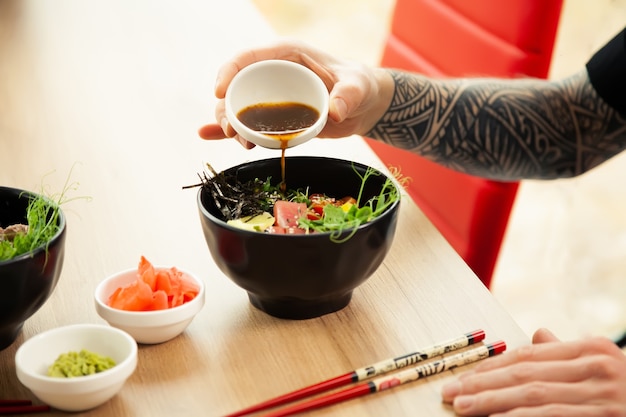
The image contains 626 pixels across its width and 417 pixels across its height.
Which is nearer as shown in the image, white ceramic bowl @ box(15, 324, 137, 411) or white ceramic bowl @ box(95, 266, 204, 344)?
white ceramic bowl @ box(15, 324, 137, 411)

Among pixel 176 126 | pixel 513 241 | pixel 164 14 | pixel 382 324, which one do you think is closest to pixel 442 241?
pixel 382 324

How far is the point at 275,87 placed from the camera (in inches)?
55.2

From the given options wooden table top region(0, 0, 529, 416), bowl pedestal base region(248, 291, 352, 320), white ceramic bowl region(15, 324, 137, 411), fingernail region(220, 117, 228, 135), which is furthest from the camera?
fingernail region(220, 117, 228, 135)

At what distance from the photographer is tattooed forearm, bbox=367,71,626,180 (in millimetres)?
1823

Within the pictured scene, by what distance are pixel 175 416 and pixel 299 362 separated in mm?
189

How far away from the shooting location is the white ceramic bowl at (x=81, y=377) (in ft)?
3.18

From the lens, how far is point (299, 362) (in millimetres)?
1114

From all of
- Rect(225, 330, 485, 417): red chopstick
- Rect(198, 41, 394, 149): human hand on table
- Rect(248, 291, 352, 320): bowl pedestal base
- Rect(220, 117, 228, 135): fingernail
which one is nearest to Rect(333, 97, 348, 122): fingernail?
Rect(198, 41, 394, 149): human hand on table

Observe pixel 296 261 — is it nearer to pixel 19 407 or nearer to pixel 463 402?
pixel 463 402

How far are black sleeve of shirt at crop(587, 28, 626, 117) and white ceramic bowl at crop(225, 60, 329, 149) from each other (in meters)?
0.72

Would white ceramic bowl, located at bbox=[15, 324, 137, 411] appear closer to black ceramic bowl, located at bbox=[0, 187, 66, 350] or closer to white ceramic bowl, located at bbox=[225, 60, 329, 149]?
black ceramic bowl, located at bbox=[0, 187, 66, 350]

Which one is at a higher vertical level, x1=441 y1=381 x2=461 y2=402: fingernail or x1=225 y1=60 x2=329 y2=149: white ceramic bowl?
x1=225 y1=60 x2=329 y2=149: white ceramic bowl

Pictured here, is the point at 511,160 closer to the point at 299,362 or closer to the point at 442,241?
the point at 442,241

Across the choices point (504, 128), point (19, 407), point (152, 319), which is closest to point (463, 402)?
point (152, 319)
